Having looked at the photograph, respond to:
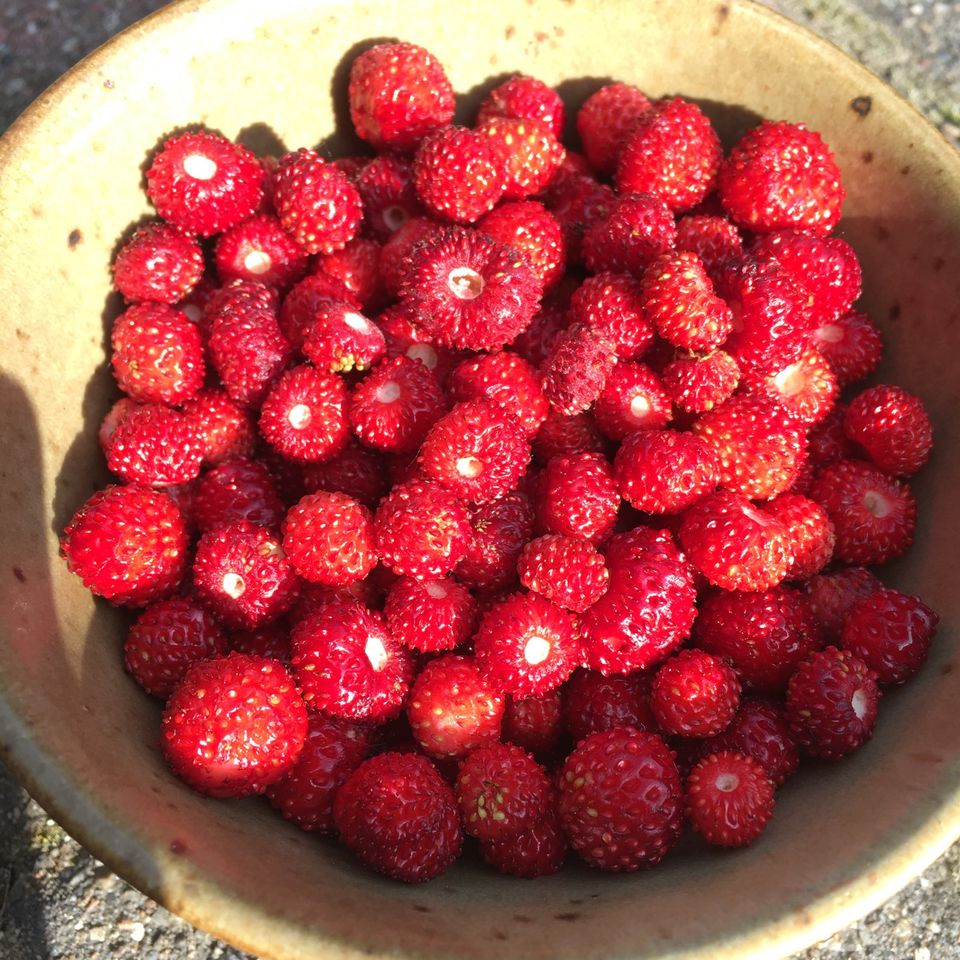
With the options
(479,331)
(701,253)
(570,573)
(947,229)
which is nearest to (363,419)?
(479,331)

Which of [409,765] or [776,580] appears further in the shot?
[776,580]

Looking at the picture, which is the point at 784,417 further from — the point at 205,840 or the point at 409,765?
the point at 205,840

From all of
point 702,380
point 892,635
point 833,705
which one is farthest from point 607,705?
point 702,380

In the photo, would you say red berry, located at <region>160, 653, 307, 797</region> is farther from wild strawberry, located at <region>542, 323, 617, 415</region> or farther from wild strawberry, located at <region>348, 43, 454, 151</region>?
wild strawberry, located at <region>348, 43, 454, 151</region>

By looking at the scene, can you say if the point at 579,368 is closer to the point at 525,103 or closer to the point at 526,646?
the point at 526,646

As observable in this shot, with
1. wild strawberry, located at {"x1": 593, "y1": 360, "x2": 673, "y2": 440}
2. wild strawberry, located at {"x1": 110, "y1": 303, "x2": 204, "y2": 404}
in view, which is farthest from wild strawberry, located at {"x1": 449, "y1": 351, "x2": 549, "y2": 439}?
wild strawberry, located at {"x1": 110, "y1": 303, "x2": 204, "y2": 404}

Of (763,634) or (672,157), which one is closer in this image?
(763,634)

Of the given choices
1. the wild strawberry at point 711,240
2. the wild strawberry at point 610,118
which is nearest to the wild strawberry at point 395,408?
the wild strawberry at point 711,240
